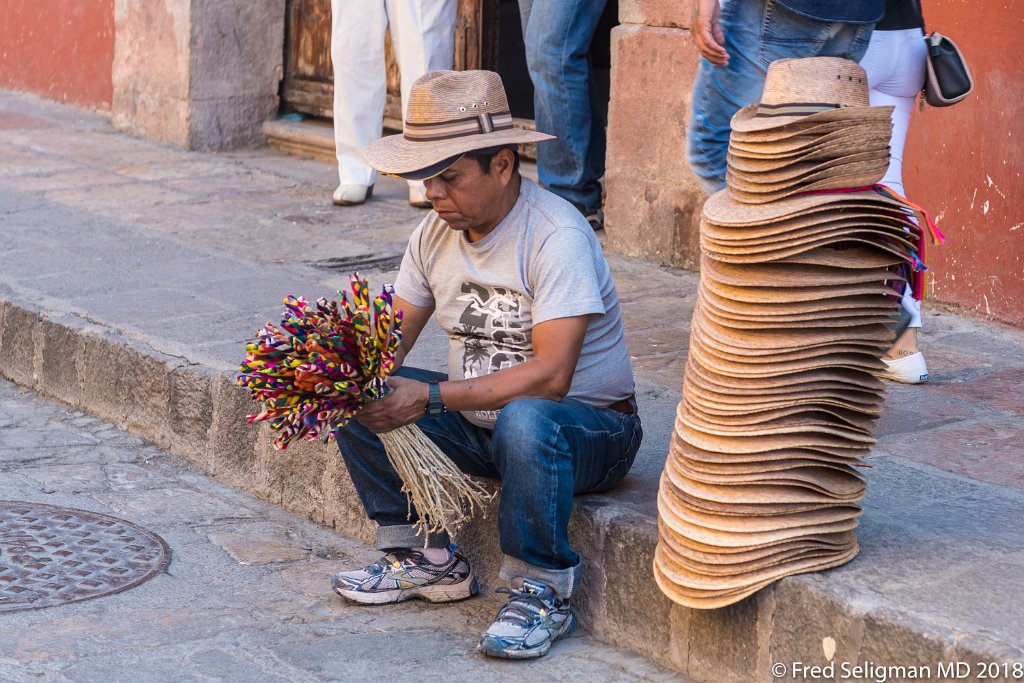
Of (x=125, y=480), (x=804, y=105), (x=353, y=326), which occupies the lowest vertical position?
(x=125, y=480)

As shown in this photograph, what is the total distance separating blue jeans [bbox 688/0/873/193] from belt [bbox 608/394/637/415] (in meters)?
0.81

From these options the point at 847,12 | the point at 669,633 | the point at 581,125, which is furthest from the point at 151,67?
the point at 669,633

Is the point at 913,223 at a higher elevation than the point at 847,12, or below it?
below

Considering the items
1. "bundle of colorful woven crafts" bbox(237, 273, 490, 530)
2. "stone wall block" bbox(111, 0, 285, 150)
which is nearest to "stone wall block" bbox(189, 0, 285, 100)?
"stone wall block" bbox(111, 0, 285, 150)

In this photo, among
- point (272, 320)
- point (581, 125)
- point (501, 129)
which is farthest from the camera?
point (581, 125)

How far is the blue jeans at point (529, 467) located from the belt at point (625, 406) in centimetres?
3

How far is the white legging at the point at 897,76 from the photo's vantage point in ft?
13.7

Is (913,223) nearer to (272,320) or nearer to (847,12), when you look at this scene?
(847,12)

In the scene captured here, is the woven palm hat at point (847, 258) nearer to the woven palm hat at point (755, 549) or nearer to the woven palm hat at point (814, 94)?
the woven palm hat at point (814, 94)

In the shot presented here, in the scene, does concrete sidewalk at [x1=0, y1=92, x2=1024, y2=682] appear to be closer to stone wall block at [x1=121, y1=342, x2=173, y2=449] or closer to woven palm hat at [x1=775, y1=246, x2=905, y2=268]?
stone wall block at [x1=121, y1=342, x2=173, y2=449]

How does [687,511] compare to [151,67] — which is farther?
[151,67]

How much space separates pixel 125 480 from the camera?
173 inches

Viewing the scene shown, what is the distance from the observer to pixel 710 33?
3883mm

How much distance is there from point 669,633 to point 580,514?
347 millimetres
